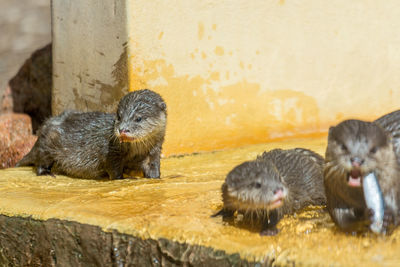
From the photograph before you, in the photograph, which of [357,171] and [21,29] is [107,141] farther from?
[21,29]

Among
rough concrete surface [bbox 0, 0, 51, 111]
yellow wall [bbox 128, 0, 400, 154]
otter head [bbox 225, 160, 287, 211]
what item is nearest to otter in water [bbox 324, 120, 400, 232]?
otter head [bbox 225, 160, 287, 211]

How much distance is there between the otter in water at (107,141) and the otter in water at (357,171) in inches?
73.6

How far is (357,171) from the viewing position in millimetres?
2609

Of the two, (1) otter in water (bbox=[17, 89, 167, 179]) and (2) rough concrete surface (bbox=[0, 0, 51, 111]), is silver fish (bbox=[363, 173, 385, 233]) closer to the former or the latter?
(1) otter in water (bbox=[17, 89, 167, 179])

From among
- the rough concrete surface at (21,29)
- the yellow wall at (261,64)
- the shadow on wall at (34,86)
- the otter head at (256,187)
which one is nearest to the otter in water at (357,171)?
the otter head at (256,187)

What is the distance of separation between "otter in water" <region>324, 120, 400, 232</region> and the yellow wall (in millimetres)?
2524

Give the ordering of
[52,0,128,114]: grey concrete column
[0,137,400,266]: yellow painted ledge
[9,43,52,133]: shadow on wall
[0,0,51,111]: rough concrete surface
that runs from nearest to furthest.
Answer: [0,137,400,266]: yellow painted ledge, [52,0,128,114]: grey concrete column, [9,43,52,133]: shadow on wall, [0,0,51,111]: rough concrete surface

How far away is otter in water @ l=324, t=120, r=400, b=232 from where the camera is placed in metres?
2.60

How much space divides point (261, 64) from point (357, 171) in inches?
124

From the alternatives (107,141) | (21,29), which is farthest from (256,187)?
(21,29)

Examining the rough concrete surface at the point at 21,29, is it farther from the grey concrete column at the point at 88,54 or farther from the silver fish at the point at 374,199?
the silver fish at the point at 374,199

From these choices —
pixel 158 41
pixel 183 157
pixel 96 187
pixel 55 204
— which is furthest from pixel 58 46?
pixel 55 204

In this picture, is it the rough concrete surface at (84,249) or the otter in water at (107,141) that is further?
the otter in water at (107,141)

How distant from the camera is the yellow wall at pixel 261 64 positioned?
5.11 metres
